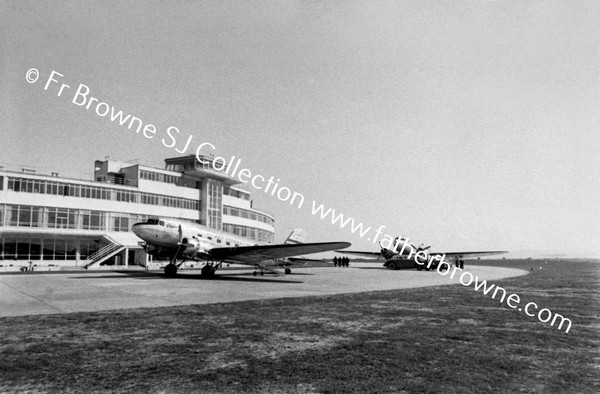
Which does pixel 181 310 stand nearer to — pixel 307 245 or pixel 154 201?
pixel 307 245

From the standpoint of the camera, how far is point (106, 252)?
48.6 meters

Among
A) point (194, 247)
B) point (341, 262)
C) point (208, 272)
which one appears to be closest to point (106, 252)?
point (208, 272)

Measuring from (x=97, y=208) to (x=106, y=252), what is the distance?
6.58 metres

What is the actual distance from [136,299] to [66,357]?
8.64 metres

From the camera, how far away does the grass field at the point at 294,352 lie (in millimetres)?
5539

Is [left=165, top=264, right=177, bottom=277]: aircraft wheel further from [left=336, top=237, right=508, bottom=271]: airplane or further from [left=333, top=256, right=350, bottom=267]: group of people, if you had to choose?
[left=333, top=256, right=350, bottom=267]: group of people

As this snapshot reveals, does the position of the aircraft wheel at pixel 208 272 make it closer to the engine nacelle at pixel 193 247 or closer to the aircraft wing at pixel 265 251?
the aircraft wing at pixel 265 251

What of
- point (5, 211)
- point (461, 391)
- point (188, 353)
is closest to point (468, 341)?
point (461, 391)

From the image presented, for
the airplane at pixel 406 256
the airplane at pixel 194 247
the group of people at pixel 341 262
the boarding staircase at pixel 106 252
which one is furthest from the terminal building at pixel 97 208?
the airplane at pixel 406 256

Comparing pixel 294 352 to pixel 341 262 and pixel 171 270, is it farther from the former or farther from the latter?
pixel 341 262

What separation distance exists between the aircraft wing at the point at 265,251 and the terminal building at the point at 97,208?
11592 millimetres

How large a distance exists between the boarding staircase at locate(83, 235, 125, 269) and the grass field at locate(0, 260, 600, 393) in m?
38.9

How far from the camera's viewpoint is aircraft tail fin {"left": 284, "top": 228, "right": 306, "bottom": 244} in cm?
4066

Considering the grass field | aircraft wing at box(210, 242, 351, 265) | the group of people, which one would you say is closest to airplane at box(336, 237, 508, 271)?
the group of people
